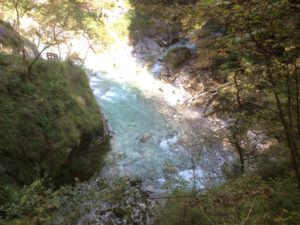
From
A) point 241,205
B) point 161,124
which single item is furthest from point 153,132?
point 241,205

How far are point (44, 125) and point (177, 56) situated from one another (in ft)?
29.2

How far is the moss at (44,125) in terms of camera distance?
5305mm

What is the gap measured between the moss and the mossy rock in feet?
21.2

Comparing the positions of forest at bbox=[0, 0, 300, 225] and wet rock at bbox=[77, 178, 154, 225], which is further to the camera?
wet rock at bbox=[77, 178, 154, 225]

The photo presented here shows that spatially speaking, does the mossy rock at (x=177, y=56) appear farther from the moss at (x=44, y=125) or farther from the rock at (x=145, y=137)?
the moss at (x=44, y=125)

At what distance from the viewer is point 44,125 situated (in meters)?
6.06

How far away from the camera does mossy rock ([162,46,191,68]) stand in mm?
13656

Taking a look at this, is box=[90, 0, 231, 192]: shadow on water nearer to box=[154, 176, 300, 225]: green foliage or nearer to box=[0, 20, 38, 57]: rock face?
box=[154, 176, 300, 225]: green foliage

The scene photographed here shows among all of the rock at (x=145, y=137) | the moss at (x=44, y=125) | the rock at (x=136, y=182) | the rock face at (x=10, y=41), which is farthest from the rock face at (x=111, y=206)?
the rock face at (x=10, y=41)

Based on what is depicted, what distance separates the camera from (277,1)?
98.0 inches

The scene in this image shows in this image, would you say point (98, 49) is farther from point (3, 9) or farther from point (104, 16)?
point (3, 9)

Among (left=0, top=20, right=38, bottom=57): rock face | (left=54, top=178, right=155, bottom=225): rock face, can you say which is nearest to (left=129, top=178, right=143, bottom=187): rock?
(left=54, top=178, right=155, bottom=225): rock face

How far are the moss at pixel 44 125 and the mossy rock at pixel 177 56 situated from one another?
21.2 feet

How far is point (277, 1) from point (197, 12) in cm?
67
